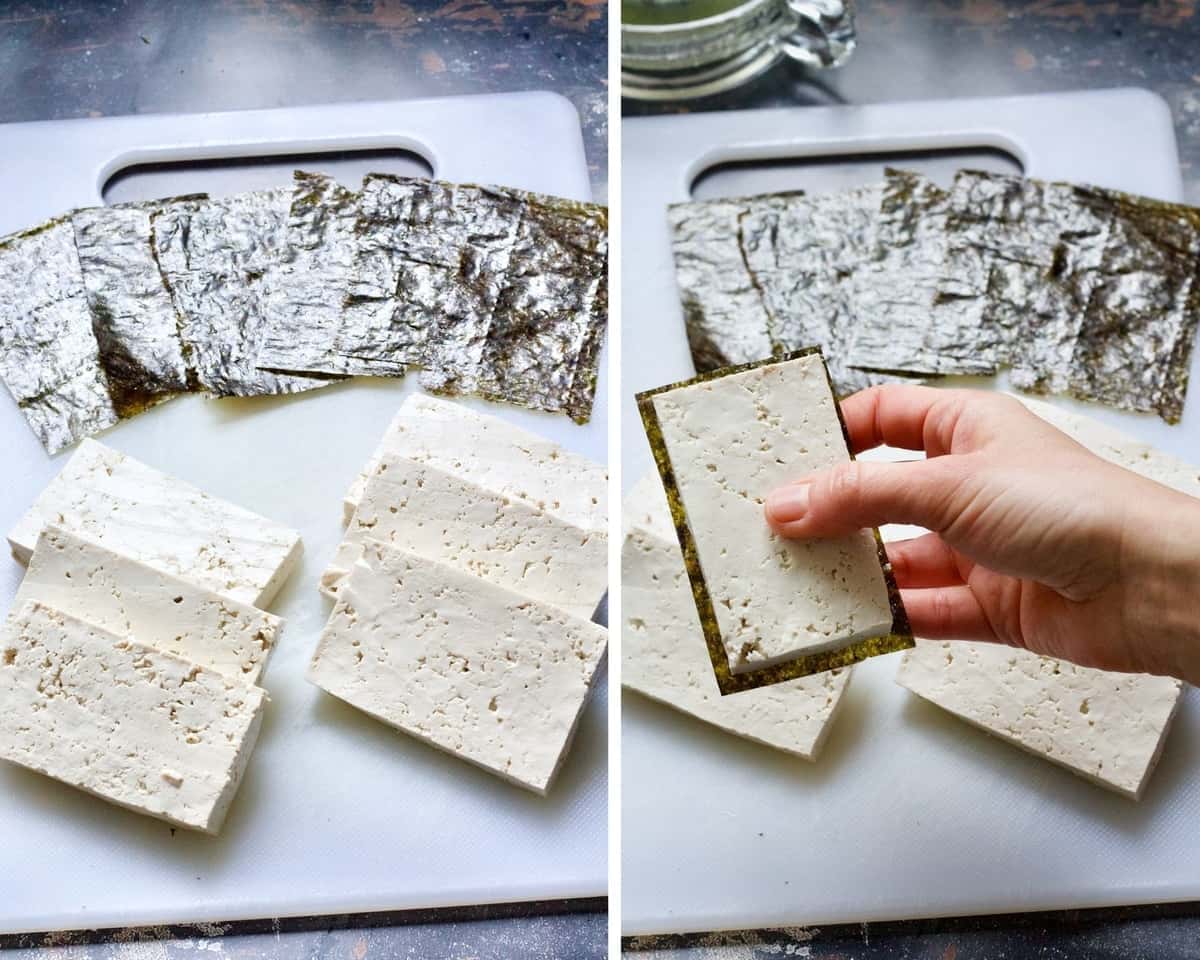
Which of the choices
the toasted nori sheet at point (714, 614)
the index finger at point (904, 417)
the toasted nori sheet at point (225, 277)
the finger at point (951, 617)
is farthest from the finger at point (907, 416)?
the toasted nori sheet at point (225, 277)

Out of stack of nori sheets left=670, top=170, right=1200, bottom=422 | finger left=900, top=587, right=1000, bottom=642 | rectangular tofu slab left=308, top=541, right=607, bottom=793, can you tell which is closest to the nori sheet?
rectangular tofu slab left=308, top=541, right=607, bottom=793

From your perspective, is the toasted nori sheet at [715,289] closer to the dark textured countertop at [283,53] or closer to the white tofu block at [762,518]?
the dark textured countertop at [283,53]

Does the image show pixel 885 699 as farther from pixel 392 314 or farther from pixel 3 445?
pixel 3 445

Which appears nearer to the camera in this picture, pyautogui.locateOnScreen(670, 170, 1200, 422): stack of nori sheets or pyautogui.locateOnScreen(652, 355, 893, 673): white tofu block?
pyautogui.locateOnScreen(652, 355, 893, 673): white tofu block

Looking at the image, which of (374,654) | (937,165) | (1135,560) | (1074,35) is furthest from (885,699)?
(1074,35)

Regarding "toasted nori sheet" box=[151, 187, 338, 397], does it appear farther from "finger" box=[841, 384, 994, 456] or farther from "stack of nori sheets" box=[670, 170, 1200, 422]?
"finger" box=[841, 384, 994, 456]
